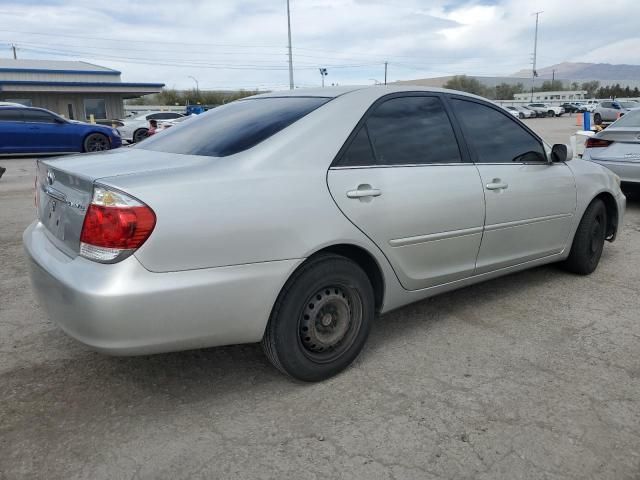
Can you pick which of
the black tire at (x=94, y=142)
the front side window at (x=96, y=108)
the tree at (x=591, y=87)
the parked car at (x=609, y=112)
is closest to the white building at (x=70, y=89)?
the front side window at (x=96, y=108)

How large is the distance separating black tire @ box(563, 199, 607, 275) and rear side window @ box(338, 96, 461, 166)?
167 centimetres

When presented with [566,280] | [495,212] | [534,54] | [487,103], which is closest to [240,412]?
[495,212]

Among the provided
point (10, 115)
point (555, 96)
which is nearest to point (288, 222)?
point (10, 115)

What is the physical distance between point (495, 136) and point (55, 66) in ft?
144

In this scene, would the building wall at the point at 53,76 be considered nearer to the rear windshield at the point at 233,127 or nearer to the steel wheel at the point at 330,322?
the rear windshield at the point at 233,127

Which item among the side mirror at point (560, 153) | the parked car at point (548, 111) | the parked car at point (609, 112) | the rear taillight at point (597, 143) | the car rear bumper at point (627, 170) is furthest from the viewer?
the parked car at point (548, 111)

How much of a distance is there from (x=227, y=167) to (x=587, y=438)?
205 centimetres

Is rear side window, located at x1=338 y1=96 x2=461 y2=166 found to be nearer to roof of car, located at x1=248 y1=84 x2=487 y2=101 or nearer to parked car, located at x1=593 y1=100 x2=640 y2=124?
roof of car, located at x1=248 y1=84 x2=487 y2=101

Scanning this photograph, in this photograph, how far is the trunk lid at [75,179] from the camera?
2.55m

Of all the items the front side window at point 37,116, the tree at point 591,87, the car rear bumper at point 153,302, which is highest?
the tree at point 591,87

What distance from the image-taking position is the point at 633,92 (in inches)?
3819

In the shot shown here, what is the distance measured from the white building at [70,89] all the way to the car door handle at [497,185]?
1441 inches

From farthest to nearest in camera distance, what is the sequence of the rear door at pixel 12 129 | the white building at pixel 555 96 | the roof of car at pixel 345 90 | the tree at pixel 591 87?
the tree at pixel 591 87 → the white building at pixel 555 96 → the rear door at pixel 12 129 → the roof of car at pixel 345 90

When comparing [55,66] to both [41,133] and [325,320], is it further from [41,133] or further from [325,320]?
[325,320]
